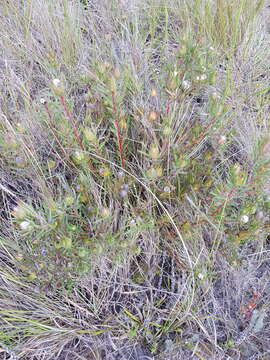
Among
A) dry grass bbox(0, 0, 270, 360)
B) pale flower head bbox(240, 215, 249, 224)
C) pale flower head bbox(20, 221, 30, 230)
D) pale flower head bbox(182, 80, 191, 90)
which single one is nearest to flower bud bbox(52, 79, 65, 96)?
dry grass bbox(0, 0, 270, 360)

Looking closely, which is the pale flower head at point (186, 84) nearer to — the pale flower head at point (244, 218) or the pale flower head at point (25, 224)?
the pale flower head at point (244, 218)

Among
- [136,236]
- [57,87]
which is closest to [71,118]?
[57,87]

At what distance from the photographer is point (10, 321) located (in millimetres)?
1421

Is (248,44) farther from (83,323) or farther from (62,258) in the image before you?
(83,323)

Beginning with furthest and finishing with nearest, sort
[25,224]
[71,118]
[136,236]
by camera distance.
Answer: [136,236] < [71,118] < [25,224]

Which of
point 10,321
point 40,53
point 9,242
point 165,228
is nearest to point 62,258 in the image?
point 9,242

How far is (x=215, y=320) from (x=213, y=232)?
402 millimetres

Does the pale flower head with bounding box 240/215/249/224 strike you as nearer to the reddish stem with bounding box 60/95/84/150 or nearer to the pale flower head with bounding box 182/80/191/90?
Result: the pale flower head with bounding box 182/80/191/90

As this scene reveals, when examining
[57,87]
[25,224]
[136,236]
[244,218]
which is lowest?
[136,236]

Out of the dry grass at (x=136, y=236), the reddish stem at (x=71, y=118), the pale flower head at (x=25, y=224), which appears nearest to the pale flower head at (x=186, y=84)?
the dry grass at (x=136, y=236)

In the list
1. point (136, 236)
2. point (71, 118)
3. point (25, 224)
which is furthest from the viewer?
point (136, 236)

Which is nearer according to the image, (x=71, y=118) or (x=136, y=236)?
(x=71, y=118)

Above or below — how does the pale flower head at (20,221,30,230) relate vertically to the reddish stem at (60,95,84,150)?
below

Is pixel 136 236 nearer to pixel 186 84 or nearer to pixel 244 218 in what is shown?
pixel 244 218
